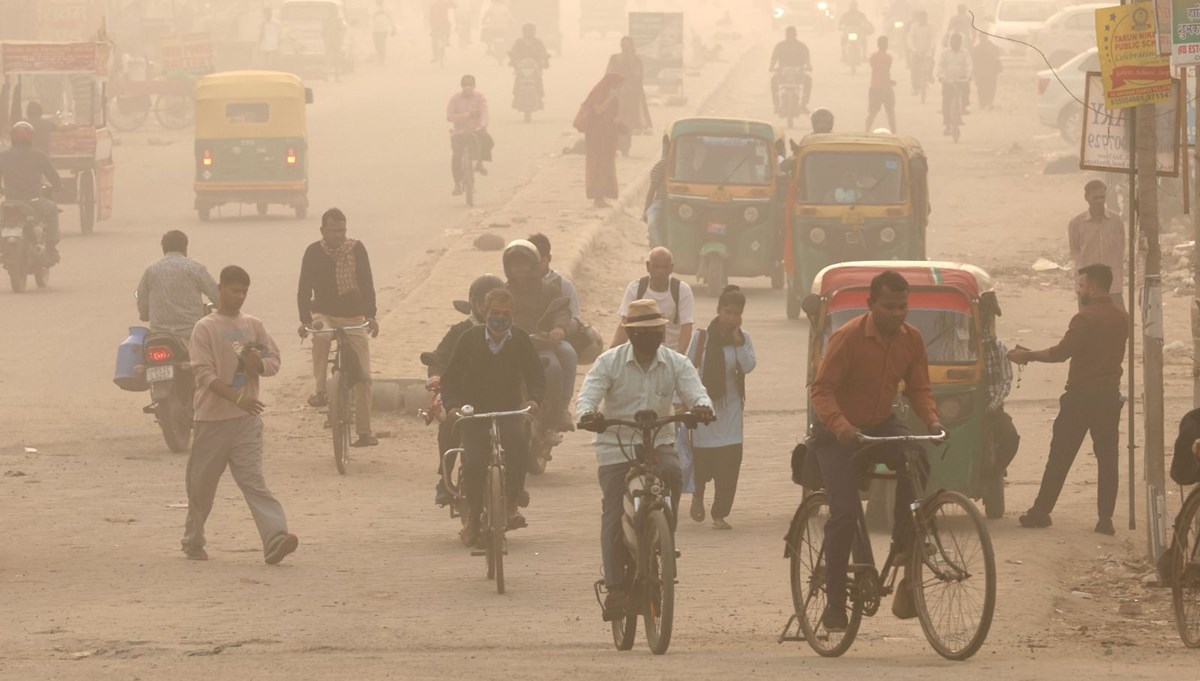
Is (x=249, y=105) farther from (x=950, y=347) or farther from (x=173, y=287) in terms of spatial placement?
(x=950, y=347)

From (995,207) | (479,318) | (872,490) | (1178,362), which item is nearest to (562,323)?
(479,318)

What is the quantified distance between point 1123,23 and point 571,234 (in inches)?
589

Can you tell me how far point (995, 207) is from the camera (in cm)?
3206

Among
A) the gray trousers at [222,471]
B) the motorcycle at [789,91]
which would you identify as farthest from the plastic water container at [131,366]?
the motorcycle at [789,91]

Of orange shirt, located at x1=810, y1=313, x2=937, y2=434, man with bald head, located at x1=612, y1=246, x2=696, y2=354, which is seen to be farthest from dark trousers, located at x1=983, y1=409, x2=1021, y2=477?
orange shirt, located at x1=810, y1=313, x2=937, y2=434

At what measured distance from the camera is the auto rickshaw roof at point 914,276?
1250cm

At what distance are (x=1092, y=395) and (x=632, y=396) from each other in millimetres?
4204

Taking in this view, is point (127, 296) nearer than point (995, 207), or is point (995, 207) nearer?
point (127, 296)

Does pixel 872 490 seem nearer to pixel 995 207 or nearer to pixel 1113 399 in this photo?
pixel 1113 399

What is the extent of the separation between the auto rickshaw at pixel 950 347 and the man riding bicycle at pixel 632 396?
9.96ft

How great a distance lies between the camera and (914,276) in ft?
41.1

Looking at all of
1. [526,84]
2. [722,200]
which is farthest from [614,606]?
[526,84]

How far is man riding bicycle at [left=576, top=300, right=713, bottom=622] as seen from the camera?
9094 mm

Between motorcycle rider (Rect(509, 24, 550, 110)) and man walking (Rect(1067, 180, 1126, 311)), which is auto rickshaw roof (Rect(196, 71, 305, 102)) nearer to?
motorcycle rider (Rect(509, 24, 550, 110))
